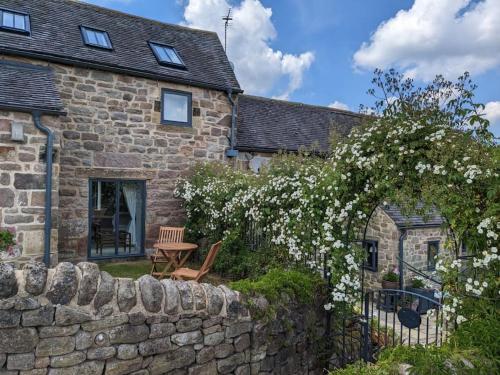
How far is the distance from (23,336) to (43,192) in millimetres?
4512

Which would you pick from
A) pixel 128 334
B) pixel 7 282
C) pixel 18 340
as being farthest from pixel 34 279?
pixel 128 334

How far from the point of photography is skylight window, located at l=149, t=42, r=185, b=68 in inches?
408

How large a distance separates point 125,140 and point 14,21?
12.3ft

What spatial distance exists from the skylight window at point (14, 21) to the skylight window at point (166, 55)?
311cm

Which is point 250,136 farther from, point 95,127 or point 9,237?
point 9,237

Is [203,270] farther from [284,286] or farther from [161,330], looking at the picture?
[161,330]

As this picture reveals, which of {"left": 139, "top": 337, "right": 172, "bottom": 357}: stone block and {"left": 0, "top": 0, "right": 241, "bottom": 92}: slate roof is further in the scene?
{"left": 0, "top": 0, "right": 241, "bottom": 92}: slate roof

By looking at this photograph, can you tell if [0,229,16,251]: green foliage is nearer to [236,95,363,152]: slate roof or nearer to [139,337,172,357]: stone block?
[139,337,172,357]: stone block

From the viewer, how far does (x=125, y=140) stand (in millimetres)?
9547

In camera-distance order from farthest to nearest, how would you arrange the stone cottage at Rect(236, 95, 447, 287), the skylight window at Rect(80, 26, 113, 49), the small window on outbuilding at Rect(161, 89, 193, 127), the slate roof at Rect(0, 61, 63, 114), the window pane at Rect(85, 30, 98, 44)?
the stone cottage at Rect(236, 95, 447, 287)
the small window on outbuilding at Rect(161, 89, 193, 127)
the window pane at Rect(85, 30, 98, 44)
the skylight window at Rect(80, 26, 113, 49)
the slate roof at Rect(0, 61, 63, 114)

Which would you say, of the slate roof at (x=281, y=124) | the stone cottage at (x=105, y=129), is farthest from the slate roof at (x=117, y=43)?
the slate roof at (x=281, y=124)

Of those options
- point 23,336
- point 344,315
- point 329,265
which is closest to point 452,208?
point 329,265

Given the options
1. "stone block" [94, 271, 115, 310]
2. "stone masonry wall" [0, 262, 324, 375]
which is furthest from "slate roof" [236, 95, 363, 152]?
Result: "stone block" [94, 271, 115, 310]

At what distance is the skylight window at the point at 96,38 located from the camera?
9.56 meters
